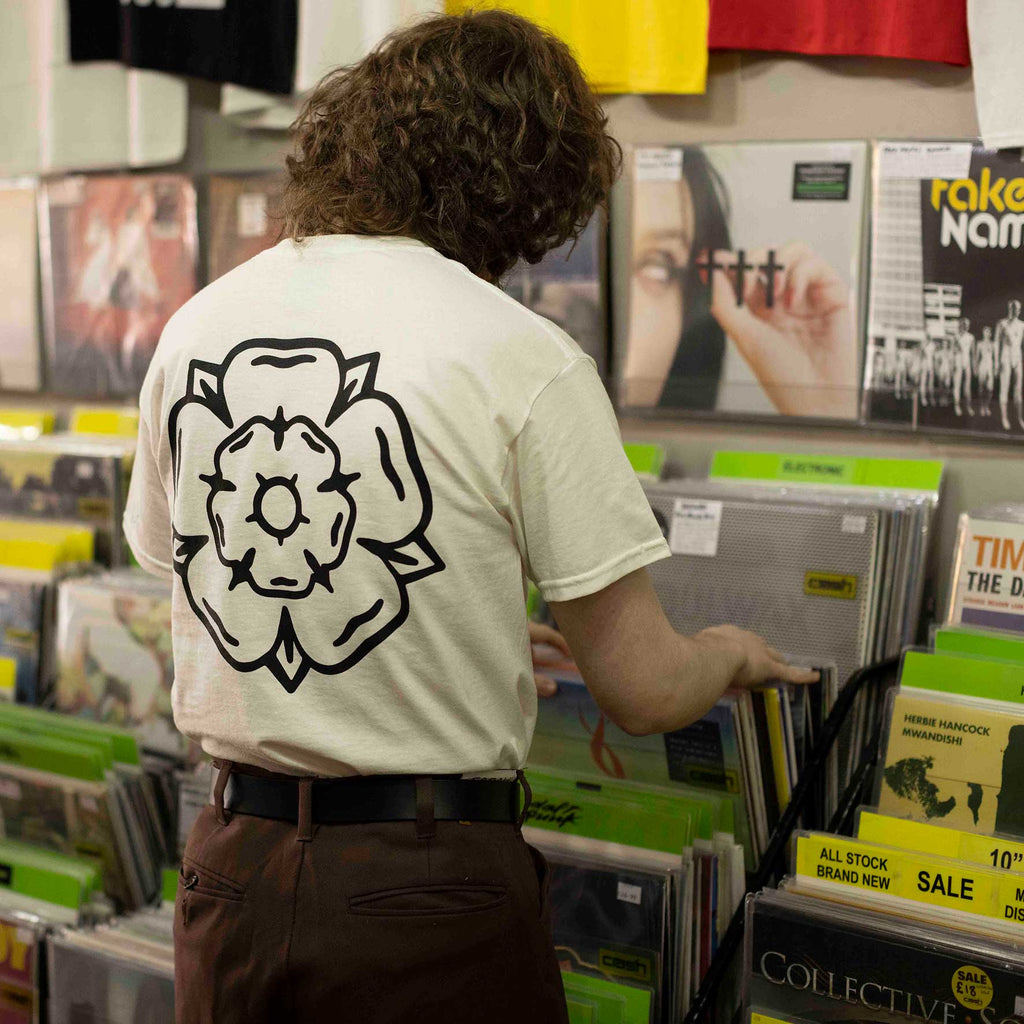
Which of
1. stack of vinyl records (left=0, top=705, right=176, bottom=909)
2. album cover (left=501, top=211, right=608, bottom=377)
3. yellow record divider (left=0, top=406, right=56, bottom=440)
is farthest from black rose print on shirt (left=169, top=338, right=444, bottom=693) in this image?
yellow record divider (left=0, top=406, right=56, bottom=440)

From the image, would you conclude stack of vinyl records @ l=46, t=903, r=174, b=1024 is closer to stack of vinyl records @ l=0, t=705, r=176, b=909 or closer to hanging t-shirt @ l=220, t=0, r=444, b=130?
stack of vinyl records @ l=0, t=705, r=176, b=909

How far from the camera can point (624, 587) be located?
3.46 feet

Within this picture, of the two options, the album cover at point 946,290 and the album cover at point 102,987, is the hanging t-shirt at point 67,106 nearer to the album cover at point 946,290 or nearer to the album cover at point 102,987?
the album cover at point 946,290

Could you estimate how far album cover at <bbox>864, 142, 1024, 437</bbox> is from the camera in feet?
5.70

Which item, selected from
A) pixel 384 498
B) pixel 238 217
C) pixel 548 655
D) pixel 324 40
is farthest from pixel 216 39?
pixel 384 498

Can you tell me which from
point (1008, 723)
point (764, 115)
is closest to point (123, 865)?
point (1008, 723)

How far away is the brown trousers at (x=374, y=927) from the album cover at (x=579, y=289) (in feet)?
3.87

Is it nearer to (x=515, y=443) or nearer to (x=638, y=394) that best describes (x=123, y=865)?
(x=638, y=394)

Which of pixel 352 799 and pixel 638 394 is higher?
pixel 638 394

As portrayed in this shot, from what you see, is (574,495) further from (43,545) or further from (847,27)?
(43,545)

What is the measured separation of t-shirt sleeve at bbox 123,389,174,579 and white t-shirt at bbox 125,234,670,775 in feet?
0.51

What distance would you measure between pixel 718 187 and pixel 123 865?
4.97 feet

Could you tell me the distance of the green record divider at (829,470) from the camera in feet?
5.98

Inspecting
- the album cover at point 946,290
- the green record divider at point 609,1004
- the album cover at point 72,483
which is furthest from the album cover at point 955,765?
the album cover at point 72,483
